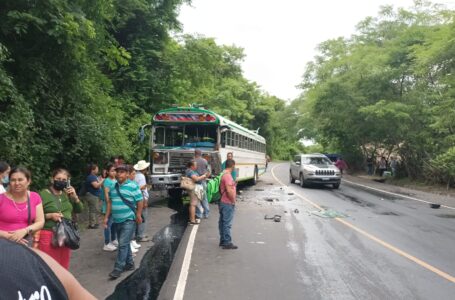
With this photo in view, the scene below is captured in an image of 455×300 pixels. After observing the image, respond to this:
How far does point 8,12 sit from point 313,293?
7488 millimetres

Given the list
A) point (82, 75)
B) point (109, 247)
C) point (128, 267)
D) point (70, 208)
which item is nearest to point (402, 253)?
point (128, 267)

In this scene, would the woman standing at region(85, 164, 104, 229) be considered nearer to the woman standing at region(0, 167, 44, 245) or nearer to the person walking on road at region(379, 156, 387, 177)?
the woman standing at region(0, 167, 44, 245)

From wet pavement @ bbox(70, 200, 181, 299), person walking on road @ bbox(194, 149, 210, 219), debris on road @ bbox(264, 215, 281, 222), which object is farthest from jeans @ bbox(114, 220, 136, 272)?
debris on road @ bbox(264, 215, 281, 222)

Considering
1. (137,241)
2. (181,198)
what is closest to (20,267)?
(137,241)

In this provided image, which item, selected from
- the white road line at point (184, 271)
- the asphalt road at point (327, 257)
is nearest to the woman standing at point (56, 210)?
the white road line at point (184, 271)

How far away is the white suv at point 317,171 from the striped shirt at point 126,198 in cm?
1520

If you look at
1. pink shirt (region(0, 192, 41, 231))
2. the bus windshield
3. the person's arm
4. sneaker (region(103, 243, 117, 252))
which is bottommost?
sneaker (region(103, 243, 117, 252))

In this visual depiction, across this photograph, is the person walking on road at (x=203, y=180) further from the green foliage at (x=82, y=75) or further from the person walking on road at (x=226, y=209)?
the person walking on road at (x=226, y=209)

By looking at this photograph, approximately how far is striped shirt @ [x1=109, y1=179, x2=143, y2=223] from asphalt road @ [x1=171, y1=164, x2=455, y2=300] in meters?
1.16

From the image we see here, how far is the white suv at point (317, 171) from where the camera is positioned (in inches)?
808

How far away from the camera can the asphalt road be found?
221 inches

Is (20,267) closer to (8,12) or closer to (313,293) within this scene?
(313,293)

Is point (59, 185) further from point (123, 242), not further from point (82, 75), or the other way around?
point (82, 75)

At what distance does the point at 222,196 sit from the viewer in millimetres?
8188
